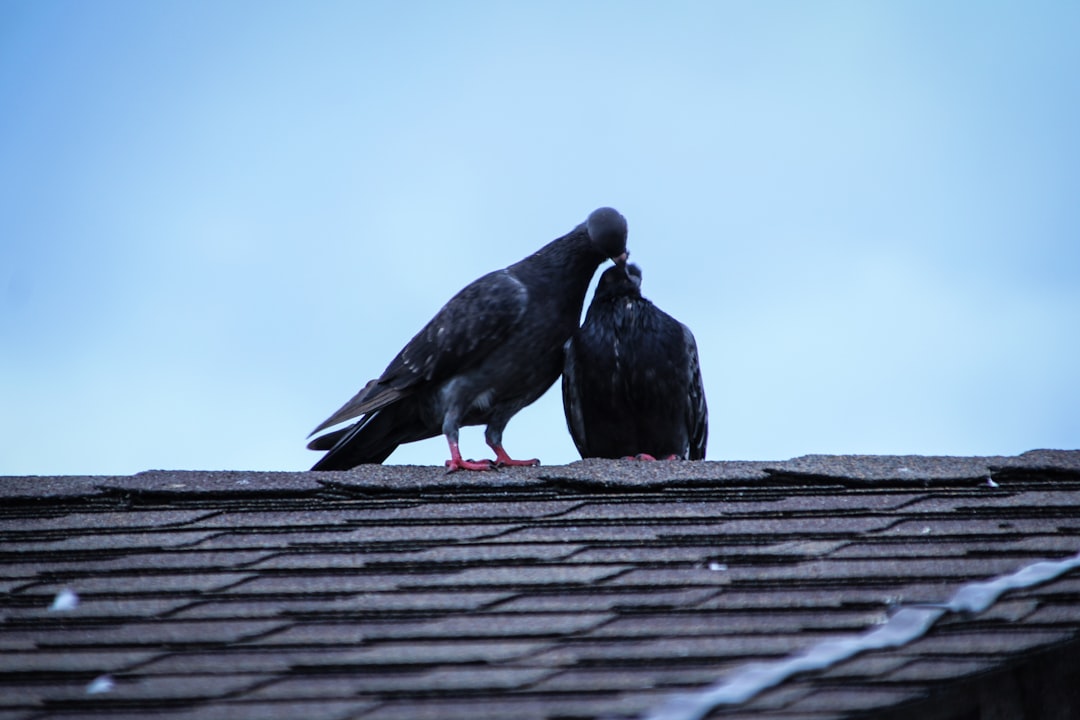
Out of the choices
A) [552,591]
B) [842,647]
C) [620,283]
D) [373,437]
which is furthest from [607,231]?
[842,647]

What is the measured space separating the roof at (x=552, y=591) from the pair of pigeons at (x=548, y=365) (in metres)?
1.49

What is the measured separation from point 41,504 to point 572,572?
171 cm

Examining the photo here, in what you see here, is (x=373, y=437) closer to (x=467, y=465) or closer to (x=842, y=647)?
(x=467, y=465)

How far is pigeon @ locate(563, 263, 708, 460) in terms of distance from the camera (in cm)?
577

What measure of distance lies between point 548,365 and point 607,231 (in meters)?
0.58

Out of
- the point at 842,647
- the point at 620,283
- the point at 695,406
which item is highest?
the point at 620,283

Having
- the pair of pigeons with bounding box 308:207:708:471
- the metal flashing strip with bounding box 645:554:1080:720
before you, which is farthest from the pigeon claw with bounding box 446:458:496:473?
the metal flashing strip with bounding box 645:554:1080:720

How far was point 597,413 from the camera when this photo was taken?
5918 mm

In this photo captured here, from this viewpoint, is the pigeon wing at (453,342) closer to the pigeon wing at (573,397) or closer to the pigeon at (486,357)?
the pigeon at (486,357)

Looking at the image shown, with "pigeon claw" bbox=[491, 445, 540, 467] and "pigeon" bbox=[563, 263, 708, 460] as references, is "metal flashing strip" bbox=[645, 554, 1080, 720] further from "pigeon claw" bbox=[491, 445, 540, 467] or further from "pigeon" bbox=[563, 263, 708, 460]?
"pigeon" bbox=[563, 263, 708, 460]

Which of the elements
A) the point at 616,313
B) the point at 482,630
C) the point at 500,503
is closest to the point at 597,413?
the point at 616,313

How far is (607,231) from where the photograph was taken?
223 inches

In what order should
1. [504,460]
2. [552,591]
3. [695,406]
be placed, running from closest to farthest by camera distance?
[552,591] → [504,460] → [695,406]

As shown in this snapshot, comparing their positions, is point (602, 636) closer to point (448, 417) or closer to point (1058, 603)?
point (1058, 603)
